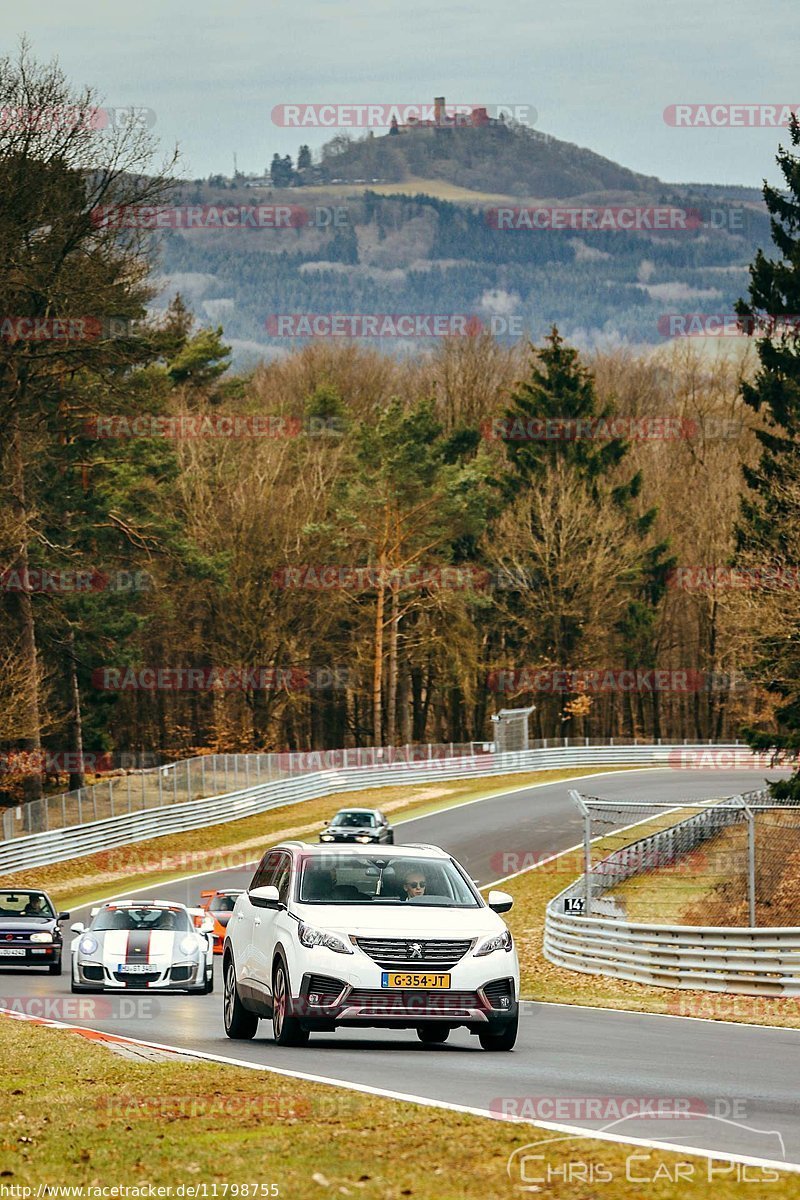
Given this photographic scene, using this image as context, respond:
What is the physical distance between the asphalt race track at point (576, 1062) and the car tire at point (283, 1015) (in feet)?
0.39

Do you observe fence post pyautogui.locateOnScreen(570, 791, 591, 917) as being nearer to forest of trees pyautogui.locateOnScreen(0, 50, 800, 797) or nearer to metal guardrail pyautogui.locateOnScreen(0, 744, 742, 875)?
forest of trees pyautogui.locateOnScreen(0, 50, 800, 797)

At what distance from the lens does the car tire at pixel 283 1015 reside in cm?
1413

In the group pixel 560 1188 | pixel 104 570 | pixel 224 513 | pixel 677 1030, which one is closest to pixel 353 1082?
pixel 560 1188

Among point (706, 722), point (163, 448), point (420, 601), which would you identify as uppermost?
point (163, 448)

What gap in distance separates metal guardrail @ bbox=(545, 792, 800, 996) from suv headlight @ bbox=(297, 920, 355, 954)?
904 cm

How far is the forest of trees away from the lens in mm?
50812

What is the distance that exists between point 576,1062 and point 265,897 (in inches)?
111

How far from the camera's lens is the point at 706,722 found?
91.8 meters

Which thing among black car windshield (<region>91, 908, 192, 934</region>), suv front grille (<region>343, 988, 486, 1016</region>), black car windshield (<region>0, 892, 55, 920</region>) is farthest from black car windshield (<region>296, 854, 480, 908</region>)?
black car windshield (<region>0, 892, 55, 920</region>)

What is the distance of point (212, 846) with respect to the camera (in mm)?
54062

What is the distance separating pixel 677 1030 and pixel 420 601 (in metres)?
63.2

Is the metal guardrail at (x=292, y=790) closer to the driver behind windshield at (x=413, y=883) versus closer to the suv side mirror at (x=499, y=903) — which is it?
the driver behind windshield at (x=413, y=883)

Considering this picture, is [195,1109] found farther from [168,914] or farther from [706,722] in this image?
[706,722]

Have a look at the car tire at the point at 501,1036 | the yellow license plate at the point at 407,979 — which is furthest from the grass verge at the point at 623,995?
the yellow license plate at the point at 407,979
